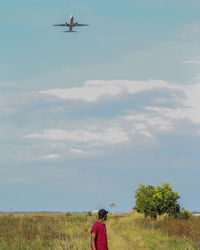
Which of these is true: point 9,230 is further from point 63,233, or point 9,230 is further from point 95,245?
point 95,245

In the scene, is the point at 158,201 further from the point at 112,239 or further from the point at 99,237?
the point at 99,237

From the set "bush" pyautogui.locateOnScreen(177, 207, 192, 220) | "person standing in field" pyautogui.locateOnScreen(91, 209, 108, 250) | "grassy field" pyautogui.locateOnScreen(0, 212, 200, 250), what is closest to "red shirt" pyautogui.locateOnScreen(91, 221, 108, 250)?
"person standing in field" pyautogui.locateOnScreen(91, 209, 108, 250)

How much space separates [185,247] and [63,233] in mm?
9008

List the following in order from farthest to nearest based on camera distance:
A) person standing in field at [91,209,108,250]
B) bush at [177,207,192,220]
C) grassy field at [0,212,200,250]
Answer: bush at [177,207,192,220] < grassy field at [0,212,200,250] < person standing in field at [91,209,108,250]

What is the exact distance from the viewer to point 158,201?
4028 centimetres

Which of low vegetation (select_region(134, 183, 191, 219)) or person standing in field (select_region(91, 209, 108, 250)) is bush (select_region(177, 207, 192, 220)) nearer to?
low vegetation (select_region(134, 183, 191, 219))

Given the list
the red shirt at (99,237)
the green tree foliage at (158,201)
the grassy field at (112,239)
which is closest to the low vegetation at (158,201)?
the green tree foliage at (158,201)

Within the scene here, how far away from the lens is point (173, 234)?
25203mm

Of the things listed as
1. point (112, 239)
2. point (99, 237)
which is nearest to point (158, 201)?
point (112, 239)

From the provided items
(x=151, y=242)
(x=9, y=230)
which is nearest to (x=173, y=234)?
(x=151, y=242)

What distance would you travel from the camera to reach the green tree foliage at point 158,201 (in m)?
39.7

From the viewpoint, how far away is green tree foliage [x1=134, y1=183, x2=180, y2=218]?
39688 millimetres

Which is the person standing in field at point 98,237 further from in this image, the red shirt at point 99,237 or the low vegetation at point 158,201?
the low vegetation at point 158,201

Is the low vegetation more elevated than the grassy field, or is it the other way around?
the low vegetation
